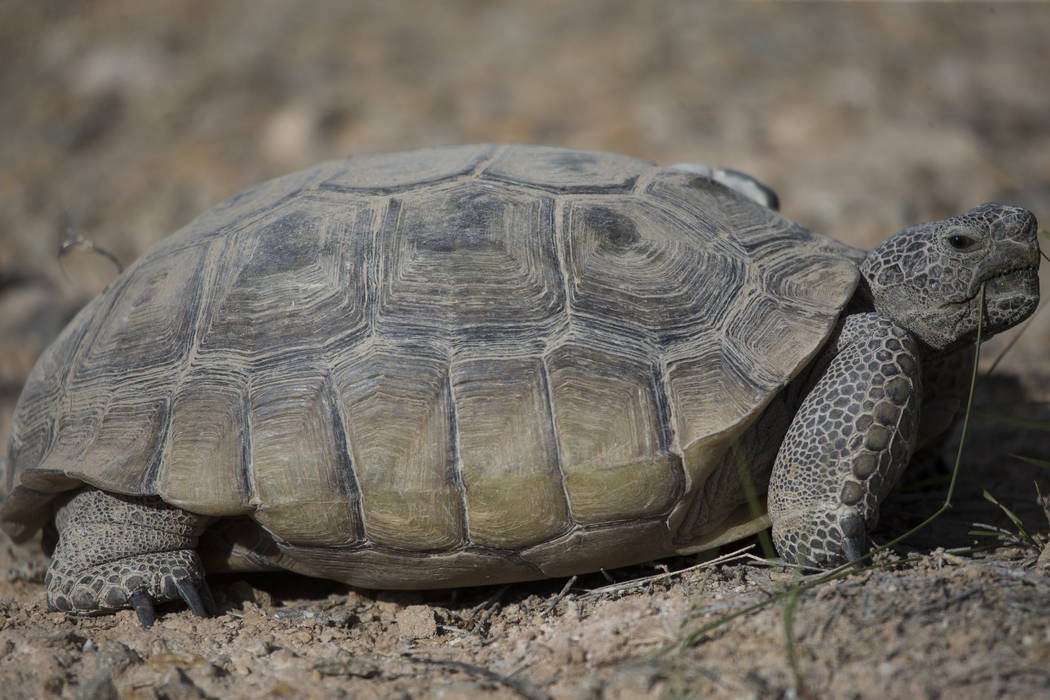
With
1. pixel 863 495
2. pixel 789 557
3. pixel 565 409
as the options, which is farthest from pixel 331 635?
pixel 863 495

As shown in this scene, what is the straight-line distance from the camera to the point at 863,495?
313 centimetres

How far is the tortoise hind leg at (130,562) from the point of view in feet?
11.1

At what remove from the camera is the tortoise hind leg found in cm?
338

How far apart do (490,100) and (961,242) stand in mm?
5862

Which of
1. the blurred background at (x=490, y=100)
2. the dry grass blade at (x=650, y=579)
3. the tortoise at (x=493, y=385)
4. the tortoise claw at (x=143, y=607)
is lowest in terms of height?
the dry grass blade at (x=650, y=579)

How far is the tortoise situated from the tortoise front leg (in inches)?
0.4

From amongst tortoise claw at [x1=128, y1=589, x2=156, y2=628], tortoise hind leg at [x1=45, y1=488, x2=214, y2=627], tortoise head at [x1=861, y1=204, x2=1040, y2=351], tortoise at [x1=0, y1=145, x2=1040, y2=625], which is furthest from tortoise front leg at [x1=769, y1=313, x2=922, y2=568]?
tortoise claw at [x1=128, y1=589, x2=156, y2=628]

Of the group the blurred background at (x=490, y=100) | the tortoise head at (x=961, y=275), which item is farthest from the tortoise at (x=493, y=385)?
the blurred background at (x=490, y=100)

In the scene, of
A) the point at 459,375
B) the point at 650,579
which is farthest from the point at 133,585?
the point at 650,579

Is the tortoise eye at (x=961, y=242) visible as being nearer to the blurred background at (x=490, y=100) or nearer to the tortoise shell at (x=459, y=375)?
the tortoise shell at (x=459, y=375)

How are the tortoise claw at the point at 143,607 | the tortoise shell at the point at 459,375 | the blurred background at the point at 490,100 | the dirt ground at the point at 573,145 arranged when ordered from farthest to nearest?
the blurred background at the point at 490,100
the tortoise claw at the point at 143,607
the tortoise shell at the point at 459,375
the dirt ground at the point at 573,145

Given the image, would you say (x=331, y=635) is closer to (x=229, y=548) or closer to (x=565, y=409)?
(x=229, y=548)

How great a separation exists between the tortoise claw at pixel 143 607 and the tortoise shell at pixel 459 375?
18.5 inches

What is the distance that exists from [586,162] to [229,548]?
7.68 feet
